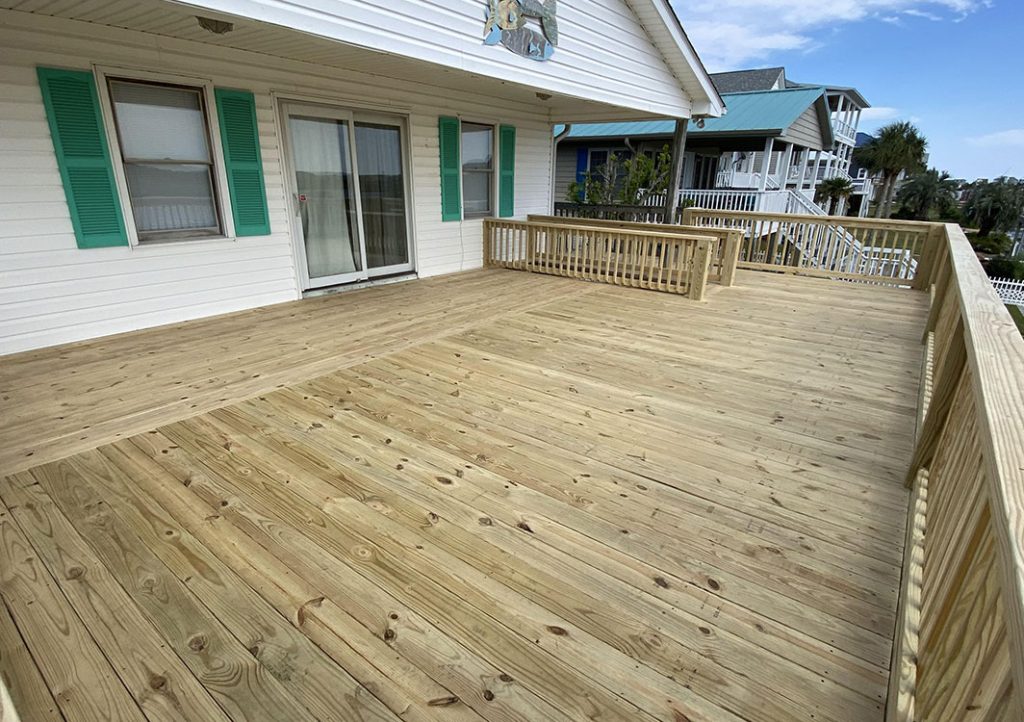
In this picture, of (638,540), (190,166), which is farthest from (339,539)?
(190,166)

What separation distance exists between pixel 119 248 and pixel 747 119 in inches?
518

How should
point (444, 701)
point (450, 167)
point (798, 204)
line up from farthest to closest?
1. point (798, 204)
2. point (450, 167)
3. point (444, 701)

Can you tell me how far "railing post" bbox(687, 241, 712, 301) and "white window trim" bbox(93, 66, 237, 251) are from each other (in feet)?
15.9

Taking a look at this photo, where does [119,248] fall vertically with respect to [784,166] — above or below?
below

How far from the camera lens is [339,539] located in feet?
6.64

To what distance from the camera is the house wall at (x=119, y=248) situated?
12.3 ft

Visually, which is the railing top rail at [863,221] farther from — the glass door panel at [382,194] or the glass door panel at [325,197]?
the glass door panel at [325,197]

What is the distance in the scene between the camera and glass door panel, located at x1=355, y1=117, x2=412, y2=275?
20.1 ft

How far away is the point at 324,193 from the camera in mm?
5809

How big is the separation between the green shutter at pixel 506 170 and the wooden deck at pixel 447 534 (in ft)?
15.8

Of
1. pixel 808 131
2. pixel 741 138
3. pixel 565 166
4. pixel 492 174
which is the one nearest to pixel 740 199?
pixel 741 138

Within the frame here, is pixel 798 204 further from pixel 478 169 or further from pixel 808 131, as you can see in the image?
pixel 478 169

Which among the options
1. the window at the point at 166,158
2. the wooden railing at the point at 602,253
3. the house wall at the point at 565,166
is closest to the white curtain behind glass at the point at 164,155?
the window at the point at 166,158

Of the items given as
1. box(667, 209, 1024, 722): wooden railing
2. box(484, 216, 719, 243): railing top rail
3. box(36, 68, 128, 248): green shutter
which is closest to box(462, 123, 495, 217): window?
box(484, 216, 719, 243): railing top rail
